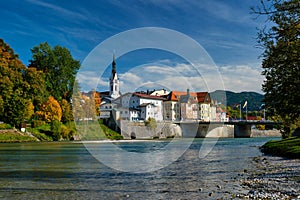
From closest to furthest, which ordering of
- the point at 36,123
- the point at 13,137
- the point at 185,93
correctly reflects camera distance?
the point at 13,137, the point at 36,123, the point at 185,93

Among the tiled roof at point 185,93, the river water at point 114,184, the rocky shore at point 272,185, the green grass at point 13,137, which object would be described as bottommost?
the river water at point 114,184

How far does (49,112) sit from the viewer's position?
235ft

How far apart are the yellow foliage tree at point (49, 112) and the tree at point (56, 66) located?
8.16 meters

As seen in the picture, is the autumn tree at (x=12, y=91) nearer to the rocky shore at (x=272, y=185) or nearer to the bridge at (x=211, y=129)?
the bridge at (x=211, y=129)

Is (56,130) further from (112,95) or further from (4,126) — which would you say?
(112,95)

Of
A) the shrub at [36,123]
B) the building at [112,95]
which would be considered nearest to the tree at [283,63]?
the shrub at [36,123]

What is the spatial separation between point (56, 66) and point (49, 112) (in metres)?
16.8

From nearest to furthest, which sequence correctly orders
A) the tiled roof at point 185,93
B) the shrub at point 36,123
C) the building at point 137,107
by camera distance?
the shrub at point 36,123 → the building at point 137,107 → the tiled roof at point 185,93

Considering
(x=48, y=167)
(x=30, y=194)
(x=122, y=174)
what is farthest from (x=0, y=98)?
(x=30, y=194)

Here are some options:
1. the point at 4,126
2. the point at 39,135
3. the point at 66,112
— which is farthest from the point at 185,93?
the point at 4,126

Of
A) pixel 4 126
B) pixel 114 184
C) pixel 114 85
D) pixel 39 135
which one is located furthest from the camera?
pixel 114 85

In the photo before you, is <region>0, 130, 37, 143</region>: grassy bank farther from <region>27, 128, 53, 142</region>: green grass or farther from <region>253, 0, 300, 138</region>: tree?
<region>253, 0, 300, 138</region>: tree

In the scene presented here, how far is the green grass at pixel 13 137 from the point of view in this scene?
58031mm

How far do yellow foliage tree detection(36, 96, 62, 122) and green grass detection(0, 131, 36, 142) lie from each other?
29.9 feet
